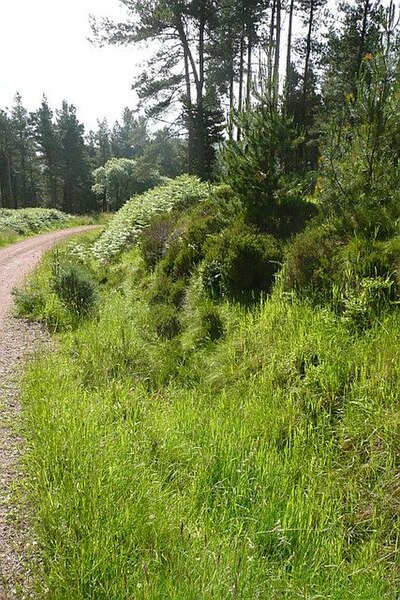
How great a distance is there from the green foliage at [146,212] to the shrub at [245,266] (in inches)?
208

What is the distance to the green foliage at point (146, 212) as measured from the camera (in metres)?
12.7

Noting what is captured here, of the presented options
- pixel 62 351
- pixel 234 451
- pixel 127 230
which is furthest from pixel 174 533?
pixel 127 230

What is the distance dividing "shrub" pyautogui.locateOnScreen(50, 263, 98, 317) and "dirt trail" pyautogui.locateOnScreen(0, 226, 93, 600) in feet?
3.31

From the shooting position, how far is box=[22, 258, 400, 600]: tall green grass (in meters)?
2.36

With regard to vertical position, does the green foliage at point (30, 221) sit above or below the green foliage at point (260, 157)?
below

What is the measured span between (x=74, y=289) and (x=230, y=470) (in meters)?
6.60

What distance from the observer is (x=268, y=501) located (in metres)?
2.96

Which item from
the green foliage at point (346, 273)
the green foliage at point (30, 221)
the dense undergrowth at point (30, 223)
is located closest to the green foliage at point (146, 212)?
the green foliage at point (346, 273)

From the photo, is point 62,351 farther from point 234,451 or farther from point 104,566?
point 104,566

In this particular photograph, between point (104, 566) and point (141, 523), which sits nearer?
point (104, 566)

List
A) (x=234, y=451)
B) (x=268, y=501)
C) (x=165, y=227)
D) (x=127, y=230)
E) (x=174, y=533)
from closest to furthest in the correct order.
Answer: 1. (x=174, y=533)
2. (x=268, y=501)
3. (x=234, y=451)
4. (x=165, y=227)
5. (x=127, y=230)

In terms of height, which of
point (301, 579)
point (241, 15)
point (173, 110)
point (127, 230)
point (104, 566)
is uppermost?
point (241, 15)

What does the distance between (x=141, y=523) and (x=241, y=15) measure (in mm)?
27508

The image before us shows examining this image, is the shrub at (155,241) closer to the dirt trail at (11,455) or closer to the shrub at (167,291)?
the shrub at (167,291)
